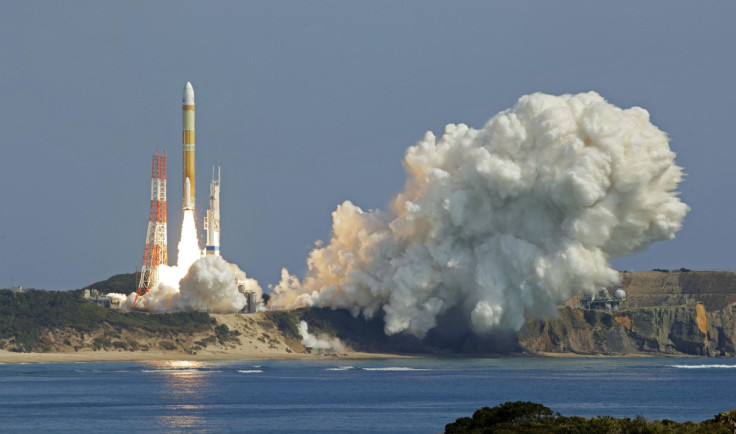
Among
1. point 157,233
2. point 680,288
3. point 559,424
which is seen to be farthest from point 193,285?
point 559,424

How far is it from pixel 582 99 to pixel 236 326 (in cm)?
4964

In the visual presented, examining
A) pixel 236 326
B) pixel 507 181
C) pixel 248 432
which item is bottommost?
pixel 248 432

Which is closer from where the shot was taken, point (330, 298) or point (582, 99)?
point (582, 99)

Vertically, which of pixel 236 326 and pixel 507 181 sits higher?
pixel 507 181

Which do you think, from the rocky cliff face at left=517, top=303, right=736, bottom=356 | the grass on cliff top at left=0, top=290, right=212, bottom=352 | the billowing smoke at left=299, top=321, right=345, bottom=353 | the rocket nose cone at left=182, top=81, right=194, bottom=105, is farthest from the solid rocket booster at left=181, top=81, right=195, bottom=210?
the rocky cliff face at left=517, top=303, right=736, bottom=356

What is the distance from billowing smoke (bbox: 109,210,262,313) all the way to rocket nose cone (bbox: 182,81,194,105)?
11.8m

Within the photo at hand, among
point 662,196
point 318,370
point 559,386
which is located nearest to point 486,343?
point 318,370

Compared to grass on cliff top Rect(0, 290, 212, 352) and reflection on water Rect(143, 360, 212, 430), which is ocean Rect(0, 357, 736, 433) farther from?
grass on cliff top Rect(0, 290, 212, 352)

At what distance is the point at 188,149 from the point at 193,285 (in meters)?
14.8

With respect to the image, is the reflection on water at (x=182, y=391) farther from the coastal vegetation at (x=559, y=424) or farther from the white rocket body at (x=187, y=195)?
the coastal vegetation at (x=559, y=424)

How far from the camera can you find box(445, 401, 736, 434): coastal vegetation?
51375mm

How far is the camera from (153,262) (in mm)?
147250

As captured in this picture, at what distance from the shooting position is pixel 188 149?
464ft

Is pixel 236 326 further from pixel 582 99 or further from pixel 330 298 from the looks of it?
pixel 582 99
